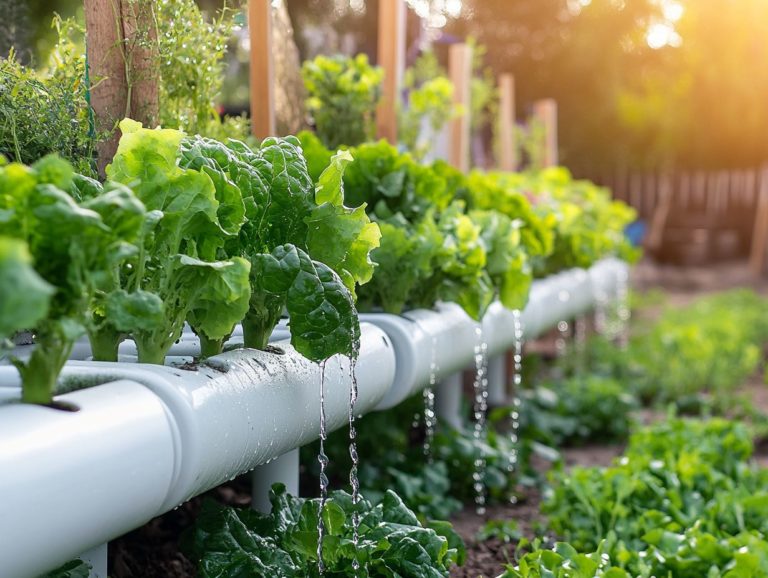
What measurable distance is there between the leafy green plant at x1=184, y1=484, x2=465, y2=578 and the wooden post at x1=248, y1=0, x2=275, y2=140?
5.26 ft

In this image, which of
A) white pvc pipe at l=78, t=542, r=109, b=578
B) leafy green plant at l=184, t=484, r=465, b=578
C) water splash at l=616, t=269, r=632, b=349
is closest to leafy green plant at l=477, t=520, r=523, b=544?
leafy green plant at l=184, t=484, r=465, b=578

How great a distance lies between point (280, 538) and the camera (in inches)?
96.5

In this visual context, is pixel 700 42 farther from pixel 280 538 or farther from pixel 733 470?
pixel 280 538

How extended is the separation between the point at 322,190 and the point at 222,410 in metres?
0.66

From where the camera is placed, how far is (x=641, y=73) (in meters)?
20.6

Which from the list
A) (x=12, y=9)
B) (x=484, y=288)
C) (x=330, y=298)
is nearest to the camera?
(x=330, y=298)

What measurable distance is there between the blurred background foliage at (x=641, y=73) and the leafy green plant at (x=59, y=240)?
16591 millimetres

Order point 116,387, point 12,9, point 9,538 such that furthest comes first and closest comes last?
point 12,9 < point 116,387 < point 9,538

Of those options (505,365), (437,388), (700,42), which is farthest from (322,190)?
(700,42)

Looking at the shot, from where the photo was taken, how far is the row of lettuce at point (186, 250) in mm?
1692

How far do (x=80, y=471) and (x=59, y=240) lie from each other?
363 millimetres

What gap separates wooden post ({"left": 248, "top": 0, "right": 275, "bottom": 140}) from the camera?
11.5 feet

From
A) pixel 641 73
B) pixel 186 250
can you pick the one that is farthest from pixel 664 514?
pixel 641 73

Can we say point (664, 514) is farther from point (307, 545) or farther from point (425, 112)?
point (425, 112)
